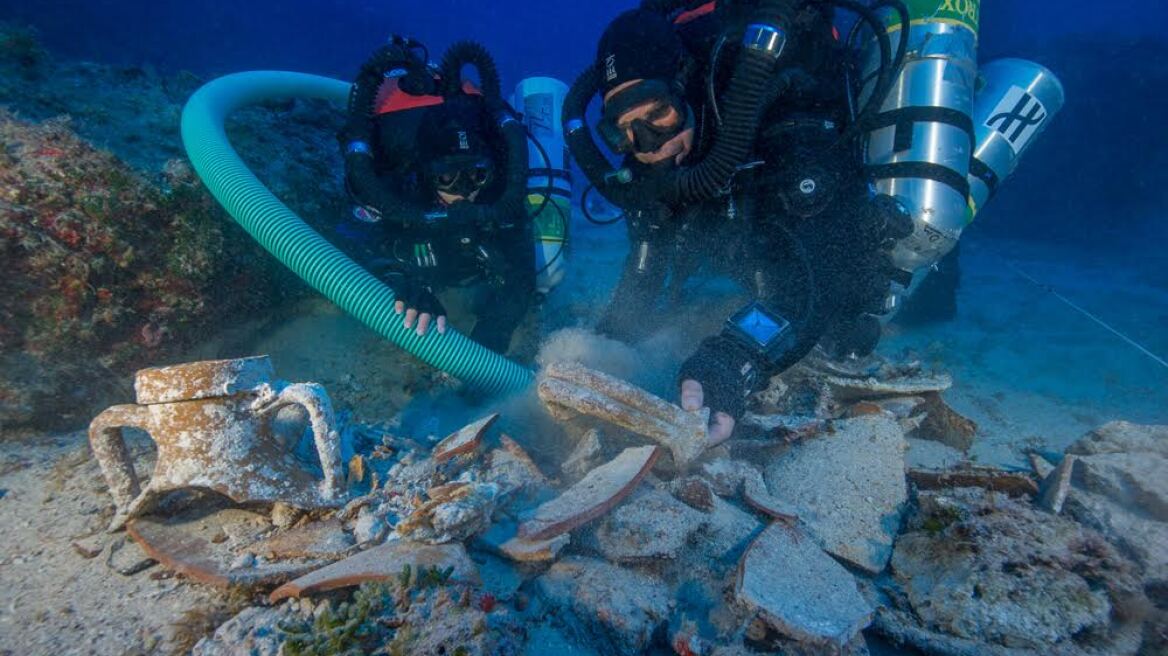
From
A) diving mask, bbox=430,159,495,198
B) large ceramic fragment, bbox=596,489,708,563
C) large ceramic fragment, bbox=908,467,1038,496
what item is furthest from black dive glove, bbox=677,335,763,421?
diving mask, bbox=430,159,495,198

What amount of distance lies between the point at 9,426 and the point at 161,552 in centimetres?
241

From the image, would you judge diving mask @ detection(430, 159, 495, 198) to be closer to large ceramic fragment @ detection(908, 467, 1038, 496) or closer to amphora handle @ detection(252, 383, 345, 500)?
amphora handle @ detection(252, 383, 345, 500)

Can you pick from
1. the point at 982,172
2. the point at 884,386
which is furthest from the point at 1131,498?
the point at 982,172

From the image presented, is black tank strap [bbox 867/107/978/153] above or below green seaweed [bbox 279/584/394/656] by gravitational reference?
above

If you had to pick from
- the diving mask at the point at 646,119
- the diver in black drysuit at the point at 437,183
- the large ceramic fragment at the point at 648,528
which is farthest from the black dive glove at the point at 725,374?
the diver in black drysuit at the point at 437,183

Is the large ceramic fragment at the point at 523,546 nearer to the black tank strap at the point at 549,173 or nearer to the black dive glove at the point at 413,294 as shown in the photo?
the black dive glove at the point at 413,294

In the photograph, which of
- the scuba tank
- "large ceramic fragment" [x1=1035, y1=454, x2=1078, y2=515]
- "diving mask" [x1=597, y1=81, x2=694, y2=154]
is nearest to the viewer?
"large ceramic fragment" [x1=1035, y1=454, x2=1078, y2=515]

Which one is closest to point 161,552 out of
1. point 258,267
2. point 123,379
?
point 123,379

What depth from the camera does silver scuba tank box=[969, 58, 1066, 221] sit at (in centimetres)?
501

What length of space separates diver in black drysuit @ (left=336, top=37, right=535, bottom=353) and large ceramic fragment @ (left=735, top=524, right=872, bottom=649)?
3.11 meters

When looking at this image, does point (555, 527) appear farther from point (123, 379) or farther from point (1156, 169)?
point (1156, 169)

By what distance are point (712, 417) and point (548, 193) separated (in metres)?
3.37

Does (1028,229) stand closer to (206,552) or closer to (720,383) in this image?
(720,383)

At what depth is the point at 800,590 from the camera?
1.99 m
